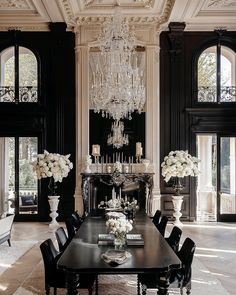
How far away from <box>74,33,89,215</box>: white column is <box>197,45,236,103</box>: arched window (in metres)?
3.34

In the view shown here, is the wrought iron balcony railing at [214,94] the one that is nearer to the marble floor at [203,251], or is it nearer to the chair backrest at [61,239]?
the marble floor at [203,251]

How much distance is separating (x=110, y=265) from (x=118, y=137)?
732cm

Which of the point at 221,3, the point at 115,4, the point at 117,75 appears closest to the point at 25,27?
the point at 115,4

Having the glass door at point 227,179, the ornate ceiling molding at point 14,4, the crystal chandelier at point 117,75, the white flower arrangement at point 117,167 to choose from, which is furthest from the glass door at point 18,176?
the glass door at point 227,179

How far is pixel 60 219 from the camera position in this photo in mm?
10945

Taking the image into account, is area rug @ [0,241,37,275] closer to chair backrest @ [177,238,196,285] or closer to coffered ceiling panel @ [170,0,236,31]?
chair backrest @ [177,238,196,285]

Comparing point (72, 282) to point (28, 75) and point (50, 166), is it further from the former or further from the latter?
point (28, 75)

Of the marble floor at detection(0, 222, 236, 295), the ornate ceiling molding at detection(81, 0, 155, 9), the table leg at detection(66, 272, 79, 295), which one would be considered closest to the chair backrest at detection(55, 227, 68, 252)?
the marble floor at detection(0, 222, 236, 295)

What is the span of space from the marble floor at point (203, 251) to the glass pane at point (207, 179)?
3.81ft

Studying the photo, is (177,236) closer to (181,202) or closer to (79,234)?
(79,234)

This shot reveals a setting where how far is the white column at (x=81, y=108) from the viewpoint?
35.7 feet

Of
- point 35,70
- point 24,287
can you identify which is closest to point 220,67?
point 35,70

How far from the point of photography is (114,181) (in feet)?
34.2

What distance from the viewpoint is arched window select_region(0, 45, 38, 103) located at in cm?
1109
